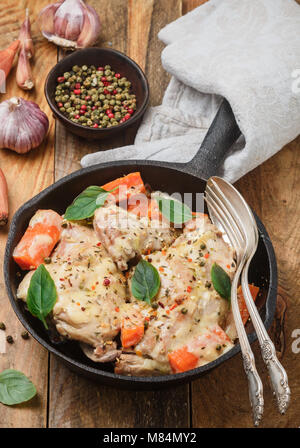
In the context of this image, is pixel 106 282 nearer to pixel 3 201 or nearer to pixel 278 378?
pixel 278 378

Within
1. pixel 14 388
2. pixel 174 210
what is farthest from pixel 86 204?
pixel 14 388

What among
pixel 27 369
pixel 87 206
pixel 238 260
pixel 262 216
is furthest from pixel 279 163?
pixel 27 369

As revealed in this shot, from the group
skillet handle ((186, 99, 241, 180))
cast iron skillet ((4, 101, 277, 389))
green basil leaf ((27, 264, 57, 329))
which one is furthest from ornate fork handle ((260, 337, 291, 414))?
skillet handle ((186, 99, 241, 180))

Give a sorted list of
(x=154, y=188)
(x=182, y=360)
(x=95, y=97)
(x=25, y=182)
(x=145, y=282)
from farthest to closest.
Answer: (x=95, y=97) → (x=25, y=182) → (x=154, y=188) → (x=145, y=282) → (x=182, y=360)

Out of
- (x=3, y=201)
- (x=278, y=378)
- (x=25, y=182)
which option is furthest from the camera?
(x=25, y=182)

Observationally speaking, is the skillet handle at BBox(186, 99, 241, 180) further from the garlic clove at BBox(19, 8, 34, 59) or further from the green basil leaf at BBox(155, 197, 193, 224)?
the garlic clove at BBox(19, 8, 34, 59)

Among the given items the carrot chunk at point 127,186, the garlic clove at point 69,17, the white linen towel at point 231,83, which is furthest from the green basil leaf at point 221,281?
the garlic clove at point 69,17

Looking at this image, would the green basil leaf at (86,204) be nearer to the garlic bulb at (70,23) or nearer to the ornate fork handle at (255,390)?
the ornate fork handle at (255,390)
